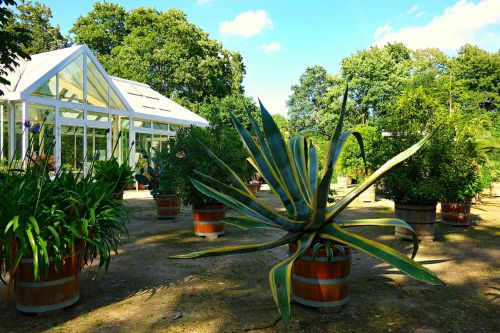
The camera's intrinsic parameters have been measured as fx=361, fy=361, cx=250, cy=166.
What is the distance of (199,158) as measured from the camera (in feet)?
19.9

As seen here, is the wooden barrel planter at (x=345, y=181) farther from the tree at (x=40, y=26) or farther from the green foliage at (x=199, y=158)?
the tree at (x=40, y=26)

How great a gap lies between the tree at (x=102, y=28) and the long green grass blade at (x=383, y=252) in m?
30.7

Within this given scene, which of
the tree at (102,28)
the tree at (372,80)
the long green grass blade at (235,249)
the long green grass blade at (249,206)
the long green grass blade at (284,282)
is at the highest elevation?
the tree at (102,28)

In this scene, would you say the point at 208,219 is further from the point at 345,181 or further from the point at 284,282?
the point at 345,181

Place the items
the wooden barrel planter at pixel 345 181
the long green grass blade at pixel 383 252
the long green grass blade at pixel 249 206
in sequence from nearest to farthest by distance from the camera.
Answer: the long green grass blade at pixel 383 252, the long green grass blade at pixel 249 206, the wooden barrel planter at pixel 345 181

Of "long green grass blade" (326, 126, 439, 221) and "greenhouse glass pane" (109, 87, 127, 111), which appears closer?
"long green grass blade" (326, 126, 439, 221)

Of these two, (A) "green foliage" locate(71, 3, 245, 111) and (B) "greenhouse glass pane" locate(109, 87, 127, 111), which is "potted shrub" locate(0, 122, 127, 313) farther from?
(A) "green foliage" locate(71, 3, 245, 111)

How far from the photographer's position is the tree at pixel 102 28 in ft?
96.9

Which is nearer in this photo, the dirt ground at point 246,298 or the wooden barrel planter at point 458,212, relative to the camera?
the dirt ground at point 246,298

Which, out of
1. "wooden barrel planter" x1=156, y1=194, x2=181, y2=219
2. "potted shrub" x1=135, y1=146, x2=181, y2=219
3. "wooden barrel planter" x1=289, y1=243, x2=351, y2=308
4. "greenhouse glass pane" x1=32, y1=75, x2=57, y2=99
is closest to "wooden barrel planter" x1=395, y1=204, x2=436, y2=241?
"wooden barrel planter" x1=289, y1=243, x2=351, y2=308

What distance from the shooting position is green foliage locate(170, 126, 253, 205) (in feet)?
18.8

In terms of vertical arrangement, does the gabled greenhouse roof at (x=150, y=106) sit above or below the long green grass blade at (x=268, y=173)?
above

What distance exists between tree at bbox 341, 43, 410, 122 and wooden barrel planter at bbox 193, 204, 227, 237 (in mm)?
24986

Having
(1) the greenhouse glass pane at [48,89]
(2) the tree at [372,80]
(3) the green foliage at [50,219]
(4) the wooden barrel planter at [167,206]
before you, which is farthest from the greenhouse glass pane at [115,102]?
(2) the tree at [372,80]
